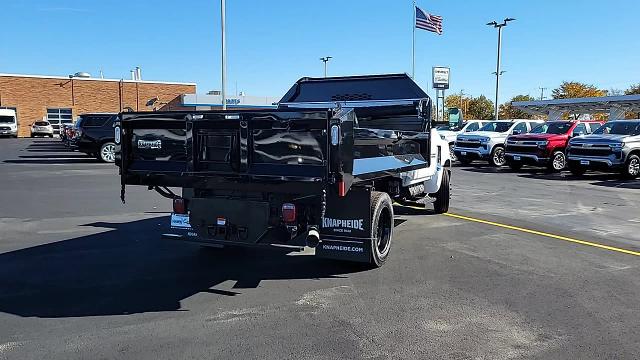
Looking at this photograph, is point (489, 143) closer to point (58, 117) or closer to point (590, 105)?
point (590, 105)

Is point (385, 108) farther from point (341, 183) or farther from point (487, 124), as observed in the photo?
point (487, 124)

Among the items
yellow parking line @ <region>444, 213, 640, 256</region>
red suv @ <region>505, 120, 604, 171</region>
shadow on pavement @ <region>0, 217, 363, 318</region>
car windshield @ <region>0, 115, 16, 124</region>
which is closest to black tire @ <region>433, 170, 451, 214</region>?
yellow parking line @ <region>444, 213, 640, 256</region>

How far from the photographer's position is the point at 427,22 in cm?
3784

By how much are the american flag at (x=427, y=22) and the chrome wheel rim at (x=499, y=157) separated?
17.8 m

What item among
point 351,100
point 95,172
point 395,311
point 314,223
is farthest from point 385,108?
point 95,172

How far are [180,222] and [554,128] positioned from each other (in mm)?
18953

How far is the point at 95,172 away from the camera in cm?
1797

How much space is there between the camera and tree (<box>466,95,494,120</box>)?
8838 cm

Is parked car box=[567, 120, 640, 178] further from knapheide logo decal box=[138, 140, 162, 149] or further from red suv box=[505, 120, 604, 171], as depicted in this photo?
knapheide logo decal box=[138, 140, 162, 149]

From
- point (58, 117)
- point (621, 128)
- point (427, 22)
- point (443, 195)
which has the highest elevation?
point (427, 22)

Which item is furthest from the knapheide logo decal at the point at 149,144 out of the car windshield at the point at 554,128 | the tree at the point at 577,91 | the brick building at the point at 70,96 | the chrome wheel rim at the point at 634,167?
the tree at the point at 577,91

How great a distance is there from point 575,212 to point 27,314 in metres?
9.92

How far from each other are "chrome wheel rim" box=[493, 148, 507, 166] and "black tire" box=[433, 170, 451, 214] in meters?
13.4

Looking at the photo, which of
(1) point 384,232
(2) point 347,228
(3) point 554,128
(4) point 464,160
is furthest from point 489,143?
→ (2) point 347,228
